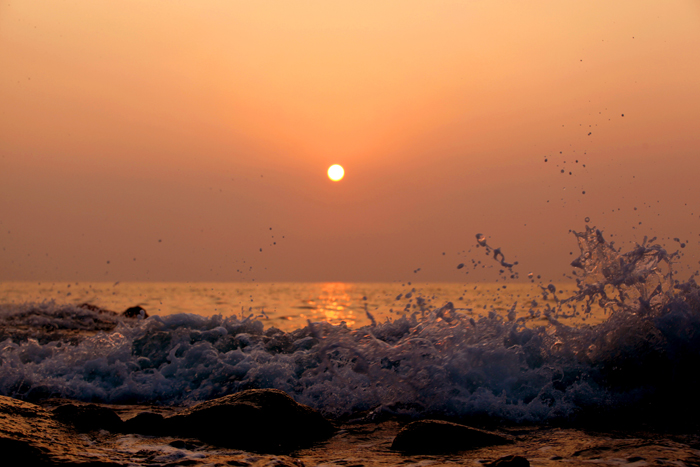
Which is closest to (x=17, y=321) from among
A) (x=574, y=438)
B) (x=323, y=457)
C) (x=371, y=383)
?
(x=371, y=383)

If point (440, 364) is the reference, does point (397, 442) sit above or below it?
below

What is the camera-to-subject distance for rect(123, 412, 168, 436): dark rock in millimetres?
4786

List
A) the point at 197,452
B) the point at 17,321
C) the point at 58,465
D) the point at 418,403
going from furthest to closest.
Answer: the point at 17,321 → the point at 418,403 → the point at 197,452 → the point at 58,465

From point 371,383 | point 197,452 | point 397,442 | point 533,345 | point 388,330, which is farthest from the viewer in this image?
point 388,330

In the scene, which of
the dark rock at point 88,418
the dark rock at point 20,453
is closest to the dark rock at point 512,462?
the dark rock at point 20,453

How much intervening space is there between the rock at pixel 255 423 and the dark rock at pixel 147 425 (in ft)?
0.27

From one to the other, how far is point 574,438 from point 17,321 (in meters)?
13.5

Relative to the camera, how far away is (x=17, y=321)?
1307 cm

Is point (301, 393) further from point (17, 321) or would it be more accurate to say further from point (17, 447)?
point (17, 321)

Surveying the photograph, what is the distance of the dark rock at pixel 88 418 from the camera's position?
4.77 metres

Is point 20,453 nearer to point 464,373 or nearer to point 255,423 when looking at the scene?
point 255,423

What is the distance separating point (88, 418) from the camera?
4922mm

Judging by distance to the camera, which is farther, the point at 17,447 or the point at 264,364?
the point at 264,364

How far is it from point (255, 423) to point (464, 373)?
113 inches
